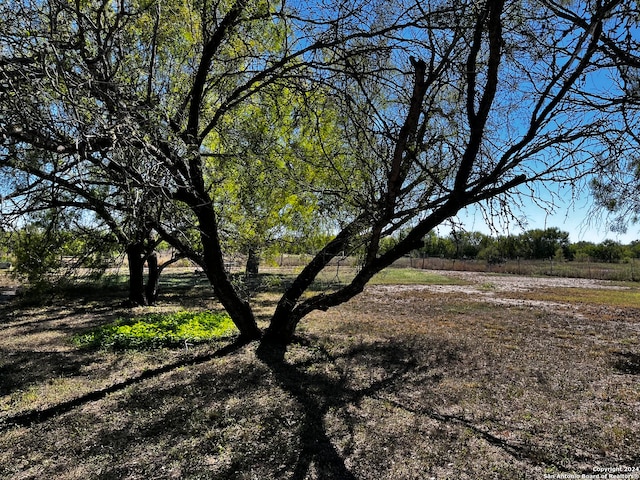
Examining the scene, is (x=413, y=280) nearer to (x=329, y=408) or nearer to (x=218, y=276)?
(x=218, y=276)

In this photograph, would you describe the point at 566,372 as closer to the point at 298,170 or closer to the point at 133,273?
the point at 298,170

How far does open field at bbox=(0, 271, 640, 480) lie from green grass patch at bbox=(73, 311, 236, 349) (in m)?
0.33

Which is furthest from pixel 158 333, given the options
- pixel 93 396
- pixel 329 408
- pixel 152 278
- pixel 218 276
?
pixel 152 278

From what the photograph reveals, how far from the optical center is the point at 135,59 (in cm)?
498

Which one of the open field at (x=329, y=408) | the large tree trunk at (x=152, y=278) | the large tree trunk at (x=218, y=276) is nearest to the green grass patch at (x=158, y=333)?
the open field at (x=329, y=408)

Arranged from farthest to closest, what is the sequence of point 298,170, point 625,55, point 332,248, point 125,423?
point 298,170, point 332,248, point 125,423, point 625,55

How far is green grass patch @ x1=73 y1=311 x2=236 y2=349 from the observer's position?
6660 millimetres

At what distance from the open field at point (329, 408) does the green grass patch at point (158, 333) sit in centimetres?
33

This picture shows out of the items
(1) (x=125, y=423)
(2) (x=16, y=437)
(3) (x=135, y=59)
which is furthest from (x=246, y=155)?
(2) (x=16, y=437)

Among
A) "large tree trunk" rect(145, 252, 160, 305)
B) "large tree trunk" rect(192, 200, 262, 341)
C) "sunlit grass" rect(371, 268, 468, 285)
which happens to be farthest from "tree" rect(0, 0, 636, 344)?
"sunlit grass" rect(371, 268, 468, 285)

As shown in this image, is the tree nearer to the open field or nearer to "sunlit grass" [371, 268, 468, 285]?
the open field

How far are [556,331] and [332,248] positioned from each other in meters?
5.71

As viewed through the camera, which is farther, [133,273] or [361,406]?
[133,273]

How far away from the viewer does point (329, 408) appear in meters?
4.10
